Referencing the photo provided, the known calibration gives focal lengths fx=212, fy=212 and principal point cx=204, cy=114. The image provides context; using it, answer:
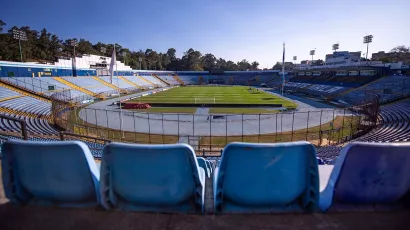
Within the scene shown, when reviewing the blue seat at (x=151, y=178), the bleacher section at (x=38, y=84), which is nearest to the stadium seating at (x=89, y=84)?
the bleacher section at (x=38, y=84)

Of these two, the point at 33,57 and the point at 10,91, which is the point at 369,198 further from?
the point at 33,57

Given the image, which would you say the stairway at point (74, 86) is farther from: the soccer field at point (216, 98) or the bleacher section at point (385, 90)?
the bleacher section at point (385, 90)

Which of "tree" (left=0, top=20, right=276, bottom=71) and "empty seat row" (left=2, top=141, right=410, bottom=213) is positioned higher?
"tree" (left=0, top=20, right=276, bottom=71)

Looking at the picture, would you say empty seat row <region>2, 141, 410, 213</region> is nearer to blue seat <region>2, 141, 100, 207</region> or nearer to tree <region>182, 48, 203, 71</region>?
blue seat <region>2, 141, 100, 207</region>

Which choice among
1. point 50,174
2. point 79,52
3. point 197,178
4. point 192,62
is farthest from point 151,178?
point 192,62

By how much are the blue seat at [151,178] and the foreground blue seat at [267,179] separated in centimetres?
31

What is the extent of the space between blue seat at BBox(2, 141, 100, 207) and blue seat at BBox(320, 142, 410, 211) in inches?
103

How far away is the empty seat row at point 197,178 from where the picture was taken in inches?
82.6

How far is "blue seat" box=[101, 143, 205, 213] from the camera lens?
82.6 inches

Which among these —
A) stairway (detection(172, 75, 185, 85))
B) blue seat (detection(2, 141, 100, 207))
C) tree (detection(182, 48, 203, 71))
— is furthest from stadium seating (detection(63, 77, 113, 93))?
tree (detection(182, 48, 203, 71))

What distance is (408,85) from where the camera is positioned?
3741cm

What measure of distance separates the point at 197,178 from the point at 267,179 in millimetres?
727

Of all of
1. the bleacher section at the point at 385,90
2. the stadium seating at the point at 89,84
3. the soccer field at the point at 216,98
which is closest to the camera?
the bleacher section at the point at 385,90

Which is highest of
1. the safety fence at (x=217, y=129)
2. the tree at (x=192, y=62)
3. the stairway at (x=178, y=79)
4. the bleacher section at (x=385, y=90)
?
the tree at (x=192, y=62)
